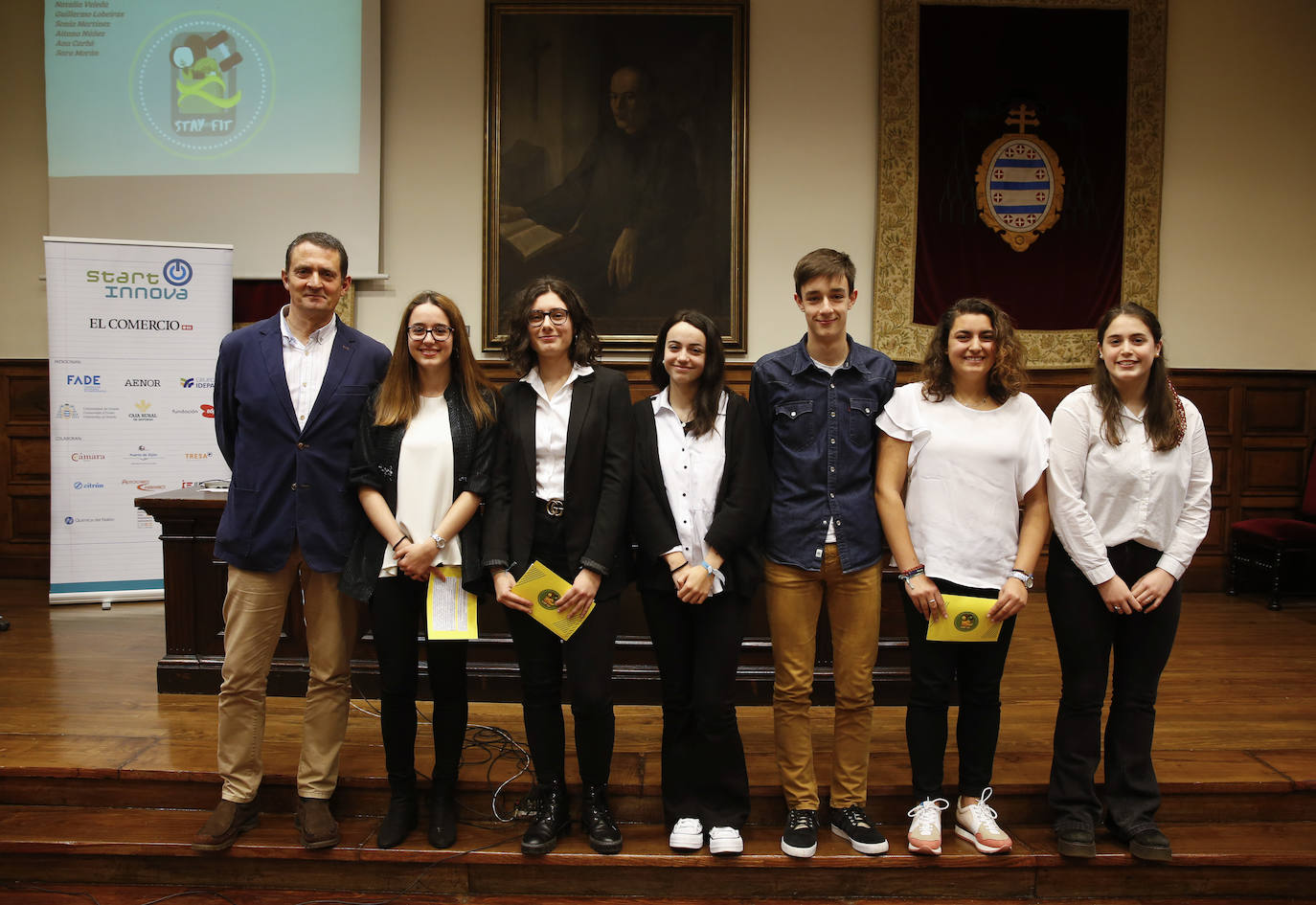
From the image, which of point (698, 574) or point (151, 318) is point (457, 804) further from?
point (151, 318)

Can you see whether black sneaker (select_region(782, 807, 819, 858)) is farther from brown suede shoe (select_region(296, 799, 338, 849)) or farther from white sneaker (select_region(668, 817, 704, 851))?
brown suede shoe (select_region(296, 799, 338, 849))

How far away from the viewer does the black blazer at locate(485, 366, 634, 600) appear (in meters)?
2.16

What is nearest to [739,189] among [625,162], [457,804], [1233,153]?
[625,162]

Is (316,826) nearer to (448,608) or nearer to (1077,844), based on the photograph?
(448,608)

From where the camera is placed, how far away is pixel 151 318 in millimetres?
4727

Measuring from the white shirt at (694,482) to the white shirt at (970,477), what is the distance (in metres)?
0.45

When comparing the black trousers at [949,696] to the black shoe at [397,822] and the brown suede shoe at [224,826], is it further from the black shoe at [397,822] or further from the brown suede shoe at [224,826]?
the brown suede shoe at [224,826]

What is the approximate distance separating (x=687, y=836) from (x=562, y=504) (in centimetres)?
97

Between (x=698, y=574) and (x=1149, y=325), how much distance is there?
1.35 m

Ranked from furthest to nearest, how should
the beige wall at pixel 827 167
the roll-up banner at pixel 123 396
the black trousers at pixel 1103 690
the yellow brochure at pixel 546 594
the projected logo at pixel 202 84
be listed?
1. the beige wall at pixel 827 167
2. the projected logo at pixel 202 84
3. the roll-up banner at pixel 123 396
4. the black trousers at pixel 1103 690
5. the yellow brochure at pixel 546 594

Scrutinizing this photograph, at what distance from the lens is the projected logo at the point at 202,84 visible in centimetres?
504

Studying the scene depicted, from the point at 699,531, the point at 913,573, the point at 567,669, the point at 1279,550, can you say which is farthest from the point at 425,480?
the point at 1279,550

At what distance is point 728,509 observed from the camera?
7.03 feet

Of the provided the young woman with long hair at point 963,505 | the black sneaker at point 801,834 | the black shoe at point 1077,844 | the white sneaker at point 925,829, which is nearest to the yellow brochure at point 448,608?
the black sneaker at point 801,834
